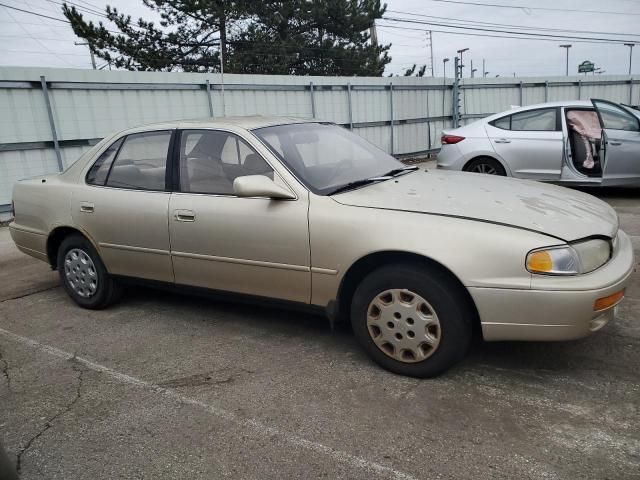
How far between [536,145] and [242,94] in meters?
5.96

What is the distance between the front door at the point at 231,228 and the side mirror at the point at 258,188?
7 cm

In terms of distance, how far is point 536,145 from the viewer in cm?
762

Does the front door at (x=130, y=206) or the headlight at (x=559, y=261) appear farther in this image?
the front door at (x=130, y=206)

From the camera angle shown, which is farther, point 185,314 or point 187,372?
point 185,314

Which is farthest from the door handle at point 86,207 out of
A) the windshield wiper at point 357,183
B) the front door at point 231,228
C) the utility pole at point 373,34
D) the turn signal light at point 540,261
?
the utility pole at point 373,34

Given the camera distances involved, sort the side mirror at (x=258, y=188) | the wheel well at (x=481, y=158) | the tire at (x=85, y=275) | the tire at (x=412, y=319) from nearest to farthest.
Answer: the tire at (x=412, y=319) → the side mirror at (x=258, y=188) → the tire at (x=85, y=275) → the wheel well at (x=481, y=158)

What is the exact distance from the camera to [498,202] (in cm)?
317

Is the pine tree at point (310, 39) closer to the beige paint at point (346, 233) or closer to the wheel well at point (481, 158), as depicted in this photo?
the wheel well at point (481, 158)

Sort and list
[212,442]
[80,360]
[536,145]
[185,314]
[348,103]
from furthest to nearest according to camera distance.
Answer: [348,103]
[536,145]
[185,314]
[80,360]
[212,442]

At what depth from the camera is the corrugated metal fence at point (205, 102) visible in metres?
8.38

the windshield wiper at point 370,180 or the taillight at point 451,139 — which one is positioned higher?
the windshield wiper at point 370,180

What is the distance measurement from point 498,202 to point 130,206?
263 cm

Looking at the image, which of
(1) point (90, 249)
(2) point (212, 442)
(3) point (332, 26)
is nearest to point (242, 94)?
(1) point (90, 249)

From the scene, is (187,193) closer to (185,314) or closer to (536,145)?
(185,314)
